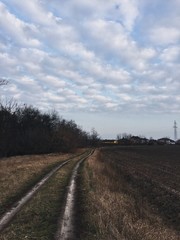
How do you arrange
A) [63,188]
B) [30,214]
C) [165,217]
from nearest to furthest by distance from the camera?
1. [30,214]
2. [165,217]
3. [63,188]

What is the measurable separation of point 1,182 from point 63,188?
338 cm

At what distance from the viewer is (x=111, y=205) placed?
1391 cm

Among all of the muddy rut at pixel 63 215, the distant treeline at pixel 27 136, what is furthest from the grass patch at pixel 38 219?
the distant treeline at pixel 27 136

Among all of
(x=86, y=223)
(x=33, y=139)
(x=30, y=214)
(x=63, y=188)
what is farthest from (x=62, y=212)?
(x=33, y=139)

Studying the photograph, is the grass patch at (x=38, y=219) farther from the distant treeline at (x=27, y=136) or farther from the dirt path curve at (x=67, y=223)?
the distant treeline at (x=27, y=136)

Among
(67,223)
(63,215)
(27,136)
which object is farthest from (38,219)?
(27,136)

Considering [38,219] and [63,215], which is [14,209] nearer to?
[38,219]

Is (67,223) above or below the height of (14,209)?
below

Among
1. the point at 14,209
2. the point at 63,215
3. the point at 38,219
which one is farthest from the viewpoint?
the point at 14,209

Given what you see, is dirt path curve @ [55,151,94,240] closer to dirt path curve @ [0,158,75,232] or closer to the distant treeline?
dirt path curve @ [0,158,75,232]

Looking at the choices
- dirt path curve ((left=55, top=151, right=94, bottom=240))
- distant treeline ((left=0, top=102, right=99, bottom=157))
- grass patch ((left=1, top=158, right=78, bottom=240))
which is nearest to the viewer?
dirt path curve ((left=55, top=151, right=94, bottom=240))

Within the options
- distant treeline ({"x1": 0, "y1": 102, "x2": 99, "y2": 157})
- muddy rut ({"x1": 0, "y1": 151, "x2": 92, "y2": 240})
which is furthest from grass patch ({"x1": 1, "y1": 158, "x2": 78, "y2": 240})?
distant treeline ({"x1": 0, "y1": 102, "x2": 99, "y2": 157})

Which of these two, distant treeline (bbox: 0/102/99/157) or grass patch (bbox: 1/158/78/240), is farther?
distant treeline (bbox: 0/102/99/157)

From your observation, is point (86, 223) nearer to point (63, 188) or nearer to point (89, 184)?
point (63, 188)
